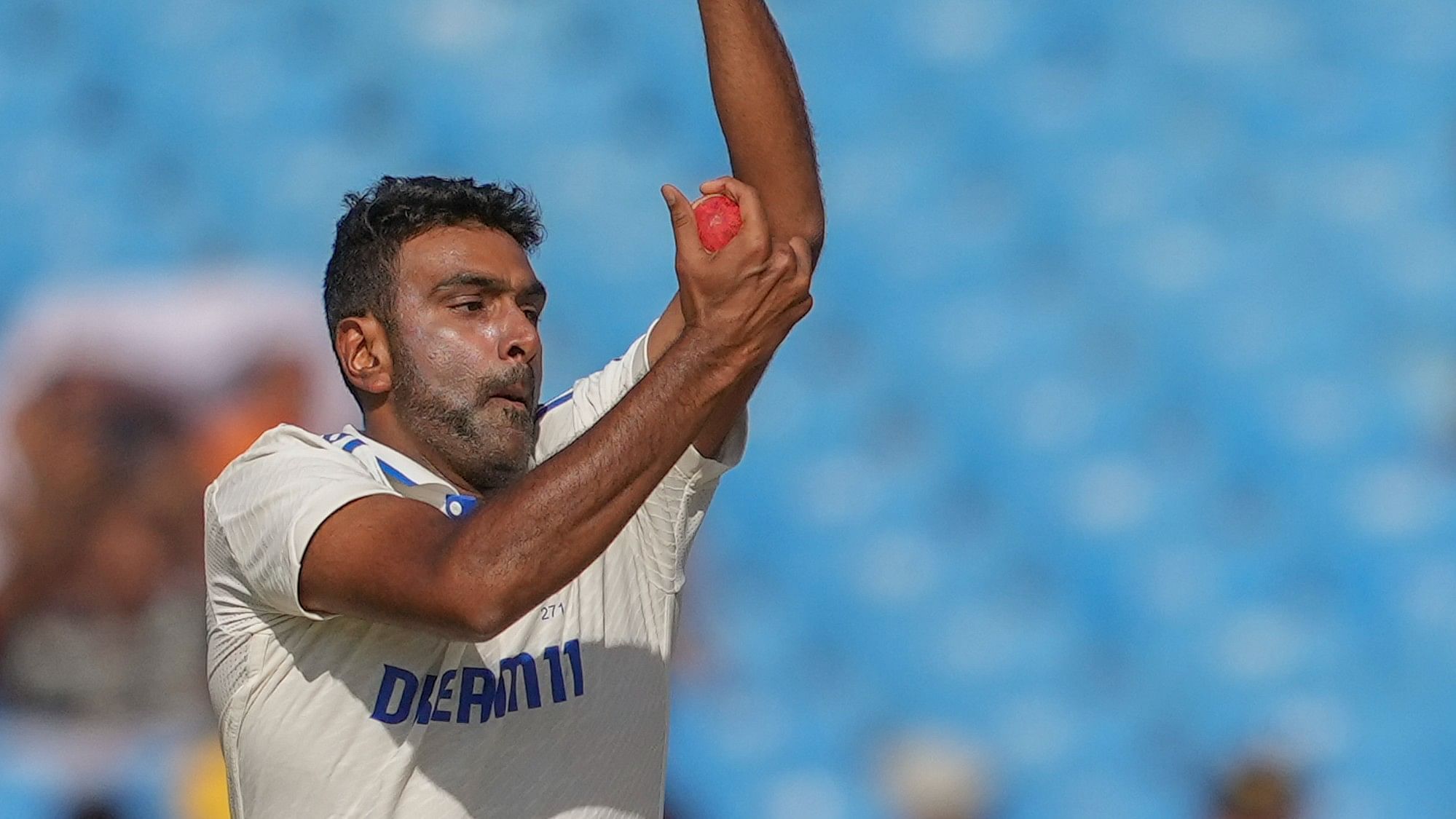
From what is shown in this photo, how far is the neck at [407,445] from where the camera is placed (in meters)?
1.94

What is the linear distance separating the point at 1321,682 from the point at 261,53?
2570mm

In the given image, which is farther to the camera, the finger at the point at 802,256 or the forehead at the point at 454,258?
the forehead at the point at 454,258

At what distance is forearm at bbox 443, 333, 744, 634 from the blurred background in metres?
2.18

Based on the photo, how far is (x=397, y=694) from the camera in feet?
5.79

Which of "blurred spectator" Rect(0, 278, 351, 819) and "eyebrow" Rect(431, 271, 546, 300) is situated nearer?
"eyebrow" Rect(431, 271, 546, 300)

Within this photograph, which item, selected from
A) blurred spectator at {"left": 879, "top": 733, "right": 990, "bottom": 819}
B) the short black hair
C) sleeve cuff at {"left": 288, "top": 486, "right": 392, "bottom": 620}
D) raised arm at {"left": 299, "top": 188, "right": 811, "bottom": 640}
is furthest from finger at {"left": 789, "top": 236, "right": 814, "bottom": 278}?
blurred spectator at {"left": 879, "top": 733, "right": 990, "bottom": 819}

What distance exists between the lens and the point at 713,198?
163cm

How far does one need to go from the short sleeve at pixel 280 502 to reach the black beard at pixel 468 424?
137 millimetres

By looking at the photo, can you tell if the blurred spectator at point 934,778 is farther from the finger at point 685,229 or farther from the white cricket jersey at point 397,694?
the finger at point 685,229

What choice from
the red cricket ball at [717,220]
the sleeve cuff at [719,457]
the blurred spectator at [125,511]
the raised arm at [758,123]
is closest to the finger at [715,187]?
the red cricket ball at [717,220]

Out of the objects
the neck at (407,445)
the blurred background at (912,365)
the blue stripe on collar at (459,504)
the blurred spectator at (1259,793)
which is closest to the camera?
the blue stripe on collar at (459,504)

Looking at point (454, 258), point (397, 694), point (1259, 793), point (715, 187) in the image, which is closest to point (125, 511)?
Answer: point (454, 258)

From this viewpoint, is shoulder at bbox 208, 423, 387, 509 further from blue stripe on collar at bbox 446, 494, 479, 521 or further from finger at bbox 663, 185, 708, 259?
finger at bbox 663, 185, 708, 259

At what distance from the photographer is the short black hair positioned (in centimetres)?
197
